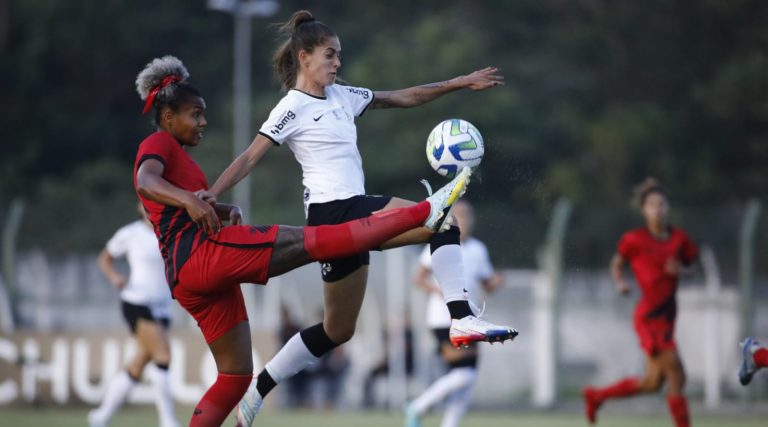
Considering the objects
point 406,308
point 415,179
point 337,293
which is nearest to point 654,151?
point 415,179

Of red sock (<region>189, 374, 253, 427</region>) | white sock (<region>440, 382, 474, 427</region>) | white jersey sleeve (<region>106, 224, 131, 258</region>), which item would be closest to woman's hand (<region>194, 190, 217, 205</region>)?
red sock (<region>189, 374, 253, 427</region>)

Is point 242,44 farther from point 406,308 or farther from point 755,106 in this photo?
point 755,106

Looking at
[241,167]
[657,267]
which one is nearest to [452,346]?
[657,267]

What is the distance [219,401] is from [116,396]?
459 centimetres

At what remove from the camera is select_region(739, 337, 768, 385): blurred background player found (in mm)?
8633

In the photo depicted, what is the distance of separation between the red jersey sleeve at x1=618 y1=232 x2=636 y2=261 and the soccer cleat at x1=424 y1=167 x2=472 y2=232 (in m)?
4.35

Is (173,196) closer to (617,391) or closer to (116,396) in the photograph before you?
(116,396)

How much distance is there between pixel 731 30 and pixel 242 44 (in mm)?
14436

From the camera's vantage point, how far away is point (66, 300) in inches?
704

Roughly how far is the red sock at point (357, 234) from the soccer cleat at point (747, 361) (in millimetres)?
2712

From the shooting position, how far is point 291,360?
28.1 ft

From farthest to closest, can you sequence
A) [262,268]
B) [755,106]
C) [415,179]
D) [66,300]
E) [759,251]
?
[415,179] → [755,106] → [66,300] → [759,251] → [262,268]

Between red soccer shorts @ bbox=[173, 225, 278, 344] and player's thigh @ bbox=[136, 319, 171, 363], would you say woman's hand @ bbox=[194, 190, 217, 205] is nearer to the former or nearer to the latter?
red soccer shorts @ bbox=[173, 225, 278, 344]

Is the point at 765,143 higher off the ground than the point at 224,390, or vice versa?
the point at 765,143
